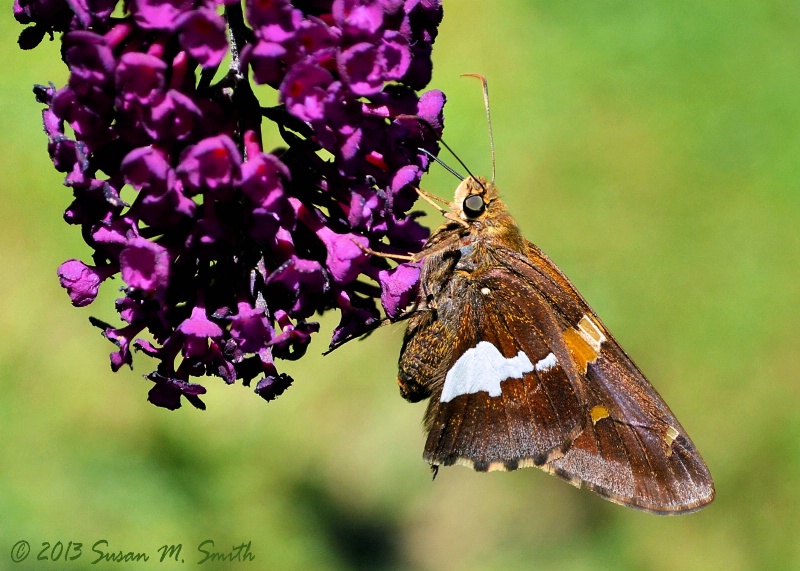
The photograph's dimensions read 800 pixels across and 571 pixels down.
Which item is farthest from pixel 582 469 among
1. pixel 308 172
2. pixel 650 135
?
pixel 650 135

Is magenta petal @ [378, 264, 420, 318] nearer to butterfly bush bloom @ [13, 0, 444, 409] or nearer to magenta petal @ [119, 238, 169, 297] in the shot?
butterfly bush bloom @ [13, 0, 444, 409]

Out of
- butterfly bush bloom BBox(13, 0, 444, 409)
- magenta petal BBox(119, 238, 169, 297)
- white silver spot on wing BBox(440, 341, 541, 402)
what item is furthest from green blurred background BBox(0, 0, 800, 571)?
magenta petal BBox(119, 238, 169, 297)

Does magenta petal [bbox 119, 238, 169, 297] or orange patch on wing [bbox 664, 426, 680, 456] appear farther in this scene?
orange patch on wing [bbox 664, 426, 680, 456]

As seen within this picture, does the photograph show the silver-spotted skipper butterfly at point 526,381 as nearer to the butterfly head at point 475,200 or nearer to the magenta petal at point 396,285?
the butterfly head at point 475,200

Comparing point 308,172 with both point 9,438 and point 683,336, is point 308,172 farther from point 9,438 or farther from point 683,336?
point 683,336

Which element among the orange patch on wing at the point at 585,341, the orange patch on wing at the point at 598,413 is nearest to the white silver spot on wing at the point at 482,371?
the orange patch on wing at the point at 585,341

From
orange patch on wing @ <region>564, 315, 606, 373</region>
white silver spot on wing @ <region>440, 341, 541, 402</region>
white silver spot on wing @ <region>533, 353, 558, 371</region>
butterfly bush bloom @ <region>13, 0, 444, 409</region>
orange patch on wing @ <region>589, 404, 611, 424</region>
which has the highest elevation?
orange patch on wing @ <region>564, 315, 606, 373</region>

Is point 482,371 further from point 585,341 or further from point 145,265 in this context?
point 145,265

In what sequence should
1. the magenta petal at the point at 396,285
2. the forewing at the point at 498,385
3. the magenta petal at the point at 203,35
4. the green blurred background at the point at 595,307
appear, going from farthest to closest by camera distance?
the green blurred background at the point at 595,307
the forewing at the point at 498,385
the magenta petal at the point at 396,285
the magenta petal at the point at 203,35
